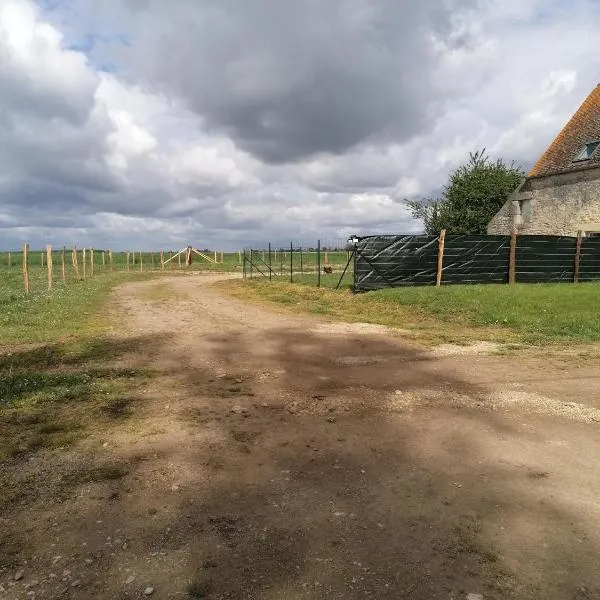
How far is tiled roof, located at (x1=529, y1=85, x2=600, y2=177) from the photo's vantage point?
86.3 ft

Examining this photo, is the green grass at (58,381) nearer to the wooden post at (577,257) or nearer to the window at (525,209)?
the wooden post at (577,257)

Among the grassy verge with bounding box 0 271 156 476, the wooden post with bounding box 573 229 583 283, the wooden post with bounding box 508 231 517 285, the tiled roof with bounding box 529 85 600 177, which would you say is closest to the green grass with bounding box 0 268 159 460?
the grassy verge with bounding box 0 271 156 476

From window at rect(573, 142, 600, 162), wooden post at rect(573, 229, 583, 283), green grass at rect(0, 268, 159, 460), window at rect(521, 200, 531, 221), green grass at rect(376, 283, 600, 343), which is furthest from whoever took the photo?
window at rect(521, 200, 531, 221)

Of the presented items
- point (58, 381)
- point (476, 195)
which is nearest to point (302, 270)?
point (476, 195)

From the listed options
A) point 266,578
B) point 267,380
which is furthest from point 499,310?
point 266,578

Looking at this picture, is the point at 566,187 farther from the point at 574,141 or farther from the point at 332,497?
the point at 332,497

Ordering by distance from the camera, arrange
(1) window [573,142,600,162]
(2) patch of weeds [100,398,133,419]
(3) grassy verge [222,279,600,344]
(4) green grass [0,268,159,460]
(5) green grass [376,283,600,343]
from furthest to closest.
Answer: (1) window [573,142,600,162] → (5) green grass [376,283,600,343] → (3) grassy verge [222,279,600,344] → (2) patch of weeds [100,398,133,419] → (4) green grass [0,268,159,460]

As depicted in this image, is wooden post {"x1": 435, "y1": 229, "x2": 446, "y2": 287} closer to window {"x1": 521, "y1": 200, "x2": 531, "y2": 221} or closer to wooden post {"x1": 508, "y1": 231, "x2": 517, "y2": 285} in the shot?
Answer: wooden post {"x1": 508, "y1": 231, "x2": 517, "y2": 285}

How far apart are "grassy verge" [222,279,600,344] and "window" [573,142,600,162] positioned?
11.3 meters

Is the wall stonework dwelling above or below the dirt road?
above

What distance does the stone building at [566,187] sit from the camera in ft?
83.0

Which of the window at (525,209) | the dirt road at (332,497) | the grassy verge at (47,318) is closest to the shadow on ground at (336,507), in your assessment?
the dirt road at (332,497)

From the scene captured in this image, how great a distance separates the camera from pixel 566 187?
26.5m

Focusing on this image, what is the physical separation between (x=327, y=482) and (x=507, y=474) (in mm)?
1582
